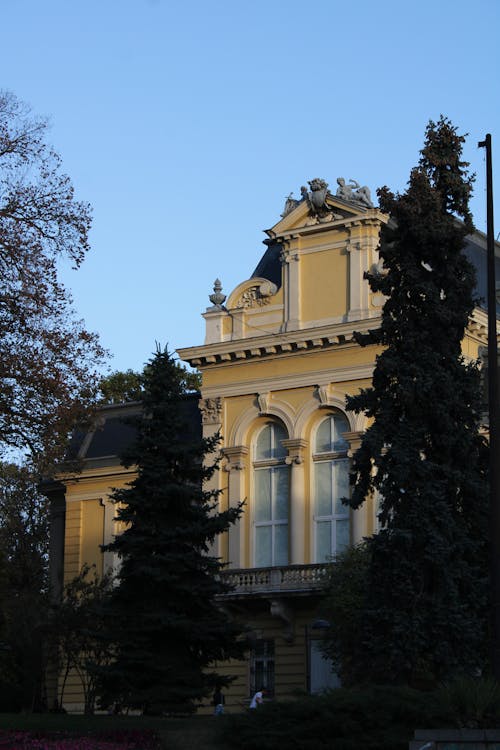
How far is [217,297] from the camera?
4534 centimetres

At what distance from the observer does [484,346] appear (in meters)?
42.4

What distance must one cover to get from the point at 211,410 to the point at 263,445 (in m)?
2.16

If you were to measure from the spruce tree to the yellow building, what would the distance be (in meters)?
12.4

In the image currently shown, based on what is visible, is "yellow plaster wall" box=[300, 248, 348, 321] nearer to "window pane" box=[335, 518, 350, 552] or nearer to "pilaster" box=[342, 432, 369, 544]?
"pilaster" box=[342, 432, 369, 544]

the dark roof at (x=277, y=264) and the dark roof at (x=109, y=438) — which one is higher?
the dark roof at (x=277, y=264)

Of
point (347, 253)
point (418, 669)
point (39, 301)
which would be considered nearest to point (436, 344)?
point (418, 669)

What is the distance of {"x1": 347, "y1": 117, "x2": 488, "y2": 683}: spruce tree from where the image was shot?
25.1 metres

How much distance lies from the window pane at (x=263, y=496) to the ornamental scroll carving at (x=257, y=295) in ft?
17.6

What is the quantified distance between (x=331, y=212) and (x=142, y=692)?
750 inches

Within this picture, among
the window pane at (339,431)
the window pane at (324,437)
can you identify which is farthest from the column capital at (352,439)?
the window pane at (324,437)

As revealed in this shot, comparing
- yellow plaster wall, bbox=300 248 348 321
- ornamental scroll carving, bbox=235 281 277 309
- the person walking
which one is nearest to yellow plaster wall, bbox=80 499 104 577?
the person walking

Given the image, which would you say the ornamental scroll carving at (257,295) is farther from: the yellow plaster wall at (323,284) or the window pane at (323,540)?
the window pane at (323,540)

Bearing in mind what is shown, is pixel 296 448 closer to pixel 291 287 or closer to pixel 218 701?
pixel 291 287

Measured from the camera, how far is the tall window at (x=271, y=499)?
42812 millimetres
